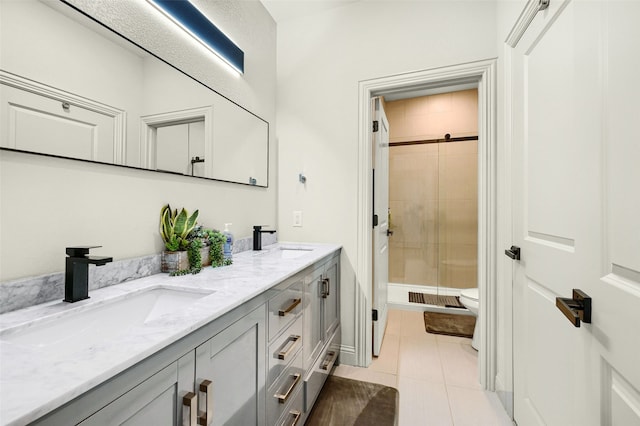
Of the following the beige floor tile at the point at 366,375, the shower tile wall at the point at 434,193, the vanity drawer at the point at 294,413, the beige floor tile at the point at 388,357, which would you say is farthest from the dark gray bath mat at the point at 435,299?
the vanity drawer at the point at 294,413

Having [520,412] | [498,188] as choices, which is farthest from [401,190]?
[520,412]

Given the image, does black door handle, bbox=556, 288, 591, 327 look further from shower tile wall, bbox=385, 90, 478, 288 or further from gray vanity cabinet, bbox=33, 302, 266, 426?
shower tile wall, bbox=385, 90, 478, 288

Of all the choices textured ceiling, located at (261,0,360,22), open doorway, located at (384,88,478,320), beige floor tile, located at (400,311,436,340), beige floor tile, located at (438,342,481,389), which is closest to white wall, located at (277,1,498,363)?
textured ceiling, located at (261,0,360,22)

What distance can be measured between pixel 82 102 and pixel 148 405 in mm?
984

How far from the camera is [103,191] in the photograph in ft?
3.38

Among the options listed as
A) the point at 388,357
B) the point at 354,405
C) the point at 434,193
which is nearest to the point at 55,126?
the point at 354,405

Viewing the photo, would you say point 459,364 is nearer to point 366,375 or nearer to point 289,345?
point 366,375

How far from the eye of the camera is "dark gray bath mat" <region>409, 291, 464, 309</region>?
318 centimetres

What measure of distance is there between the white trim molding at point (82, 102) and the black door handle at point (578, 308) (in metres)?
1.61

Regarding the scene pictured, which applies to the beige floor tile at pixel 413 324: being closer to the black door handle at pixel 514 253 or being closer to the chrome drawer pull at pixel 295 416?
the black door handle at pixel 514 253

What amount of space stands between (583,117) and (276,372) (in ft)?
4.57

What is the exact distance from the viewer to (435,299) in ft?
11.1

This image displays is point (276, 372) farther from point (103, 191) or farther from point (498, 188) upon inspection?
point (498, 188)

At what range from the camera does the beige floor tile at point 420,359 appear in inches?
77.0
